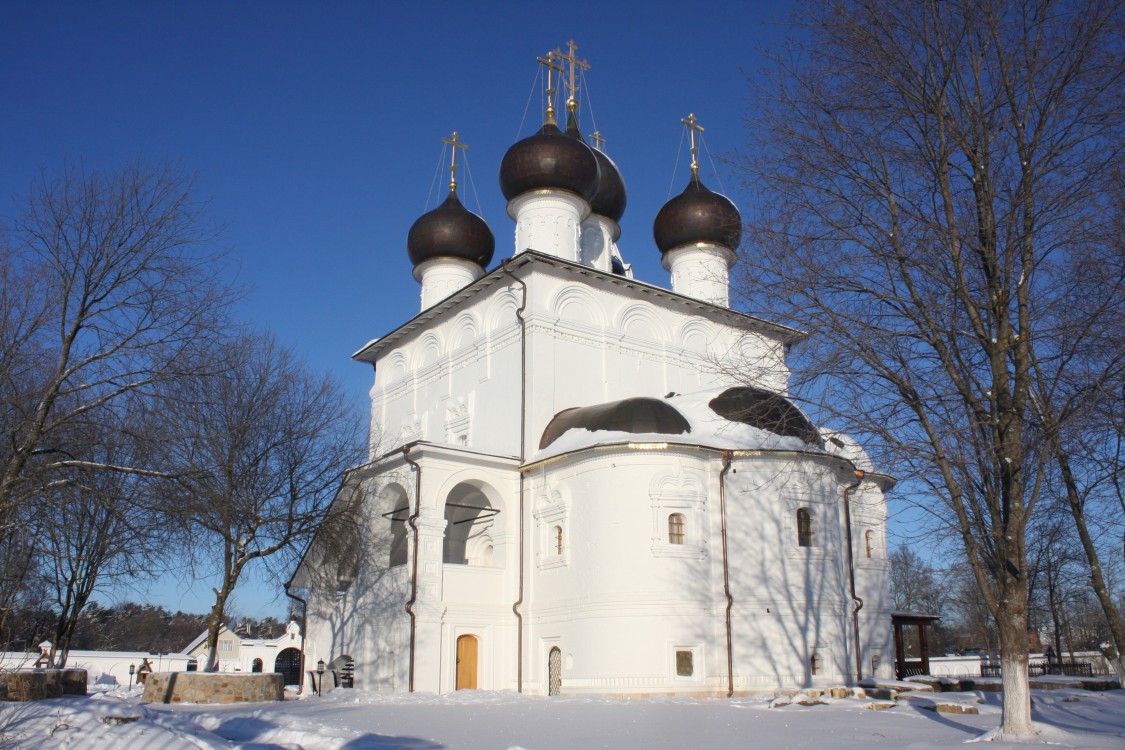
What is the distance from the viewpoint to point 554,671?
16.8 meters

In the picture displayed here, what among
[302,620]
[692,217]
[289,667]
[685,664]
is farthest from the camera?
[289,667]

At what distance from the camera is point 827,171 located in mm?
8812

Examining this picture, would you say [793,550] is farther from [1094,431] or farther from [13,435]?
[13,435]

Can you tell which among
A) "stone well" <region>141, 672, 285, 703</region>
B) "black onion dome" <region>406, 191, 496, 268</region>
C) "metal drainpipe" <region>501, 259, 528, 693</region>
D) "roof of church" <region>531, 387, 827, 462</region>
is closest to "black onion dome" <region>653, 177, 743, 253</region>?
"black onion dome" <region>406, 191, 496, 268</region>

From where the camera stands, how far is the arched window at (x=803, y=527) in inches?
670

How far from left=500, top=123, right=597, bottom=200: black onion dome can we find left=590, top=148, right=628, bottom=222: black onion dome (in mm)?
2829

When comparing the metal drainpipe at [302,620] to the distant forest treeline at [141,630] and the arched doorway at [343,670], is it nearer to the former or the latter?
the arched doorway at [343,670]

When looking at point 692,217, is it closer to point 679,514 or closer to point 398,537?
point 679,514

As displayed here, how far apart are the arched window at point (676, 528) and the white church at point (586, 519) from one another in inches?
1.3

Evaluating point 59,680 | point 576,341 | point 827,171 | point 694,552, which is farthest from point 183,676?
point 827,171

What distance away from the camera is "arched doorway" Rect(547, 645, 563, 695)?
16620mm

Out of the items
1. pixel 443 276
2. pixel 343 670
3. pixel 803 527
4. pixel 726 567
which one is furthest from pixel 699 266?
pixel 343 670

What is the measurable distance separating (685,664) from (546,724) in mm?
5971

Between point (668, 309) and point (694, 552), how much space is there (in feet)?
22.0
